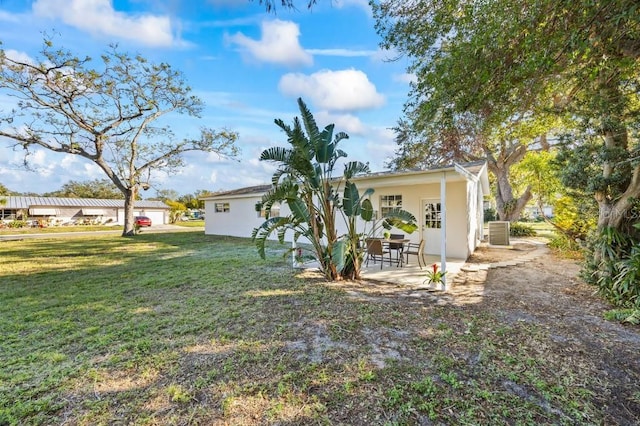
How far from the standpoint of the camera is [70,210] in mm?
37438

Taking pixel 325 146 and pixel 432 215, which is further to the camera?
pixel 432 215

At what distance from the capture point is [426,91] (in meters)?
6.29

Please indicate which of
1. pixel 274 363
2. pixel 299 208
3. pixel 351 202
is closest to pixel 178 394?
pixel 274 363

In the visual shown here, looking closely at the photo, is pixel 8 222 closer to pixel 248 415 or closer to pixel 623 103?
pixel 248 415

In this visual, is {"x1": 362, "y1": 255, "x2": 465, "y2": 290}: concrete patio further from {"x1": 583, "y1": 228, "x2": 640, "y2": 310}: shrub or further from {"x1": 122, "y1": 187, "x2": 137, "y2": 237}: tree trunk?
{"x1": 122, "y1": 187, "x2": 137, "y2": 237}: tree trunk

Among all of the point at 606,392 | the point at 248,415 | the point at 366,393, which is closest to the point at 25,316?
the point at 248,415

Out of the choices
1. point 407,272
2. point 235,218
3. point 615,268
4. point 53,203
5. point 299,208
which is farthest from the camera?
point 53,203

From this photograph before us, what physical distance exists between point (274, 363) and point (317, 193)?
13.8 ft

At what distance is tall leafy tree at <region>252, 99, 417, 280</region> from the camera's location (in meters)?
6.49

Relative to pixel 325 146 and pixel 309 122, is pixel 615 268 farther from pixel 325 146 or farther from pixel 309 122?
pixel 309 122

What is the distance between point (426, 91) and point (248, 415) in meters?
6.51

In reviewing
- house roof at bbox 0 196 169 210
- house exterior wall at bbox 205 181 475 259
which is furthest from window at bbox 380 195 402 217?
house roof at bbox 0 196 169 210

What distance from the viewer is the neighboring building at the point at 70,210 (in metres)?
34.2

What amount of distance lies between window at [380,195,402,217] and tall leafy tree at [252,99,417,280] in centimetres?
448
